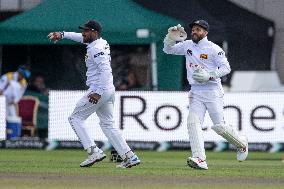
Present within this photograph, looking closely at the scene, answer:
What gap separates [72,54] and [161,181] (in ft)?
46.7

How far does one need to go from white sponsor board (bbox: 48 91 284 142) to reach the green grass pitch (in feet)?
7.18

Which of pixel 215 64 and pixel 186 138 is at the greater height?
pixel 215 64

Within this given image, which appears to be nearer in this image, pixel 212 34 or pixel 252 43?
pixel 212 34

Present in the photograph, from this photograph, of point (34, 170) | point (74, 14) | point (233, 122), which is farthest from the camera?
point (74, 14)

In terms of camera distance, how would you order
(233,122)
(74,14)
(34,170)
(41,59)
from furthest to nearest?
(41,59), (74,14), (233,122), (34,170)

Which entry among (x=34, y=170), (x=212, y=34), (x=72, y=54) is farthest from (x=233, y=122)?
(x=34, y=170)

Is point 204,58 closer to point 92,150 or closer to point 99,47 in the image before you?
point 99,47

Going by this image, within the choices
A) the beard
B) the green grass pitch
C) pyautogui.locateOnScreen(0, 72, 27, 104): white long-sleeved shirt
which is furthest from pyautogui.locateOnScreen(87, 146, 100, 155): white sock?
pyautogui.locateOnScreen(0, 72, 27, 104): white long-sleeved shirt

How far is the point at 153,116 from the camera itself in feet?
76.0

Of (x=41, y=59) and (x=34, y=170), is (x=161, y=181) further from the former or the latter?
(x=41, y=59)

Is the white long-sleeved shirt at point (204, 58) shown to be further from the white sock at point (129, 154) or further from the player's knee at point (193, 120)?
the white sock at point (129, 154)

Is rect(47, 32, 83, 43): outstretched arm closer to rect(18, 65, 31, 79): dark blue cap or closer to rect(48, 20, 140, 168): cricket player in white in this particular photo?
rect(48, 20, 140, 168): cricket player in white

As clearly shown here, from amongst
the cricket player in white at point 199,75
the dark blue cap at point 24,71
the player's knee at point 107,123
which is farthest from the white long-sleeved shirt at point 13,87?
the cricket player in white at point 199,75

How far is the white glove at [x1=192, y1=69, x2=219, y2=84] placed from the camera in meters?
16.2
